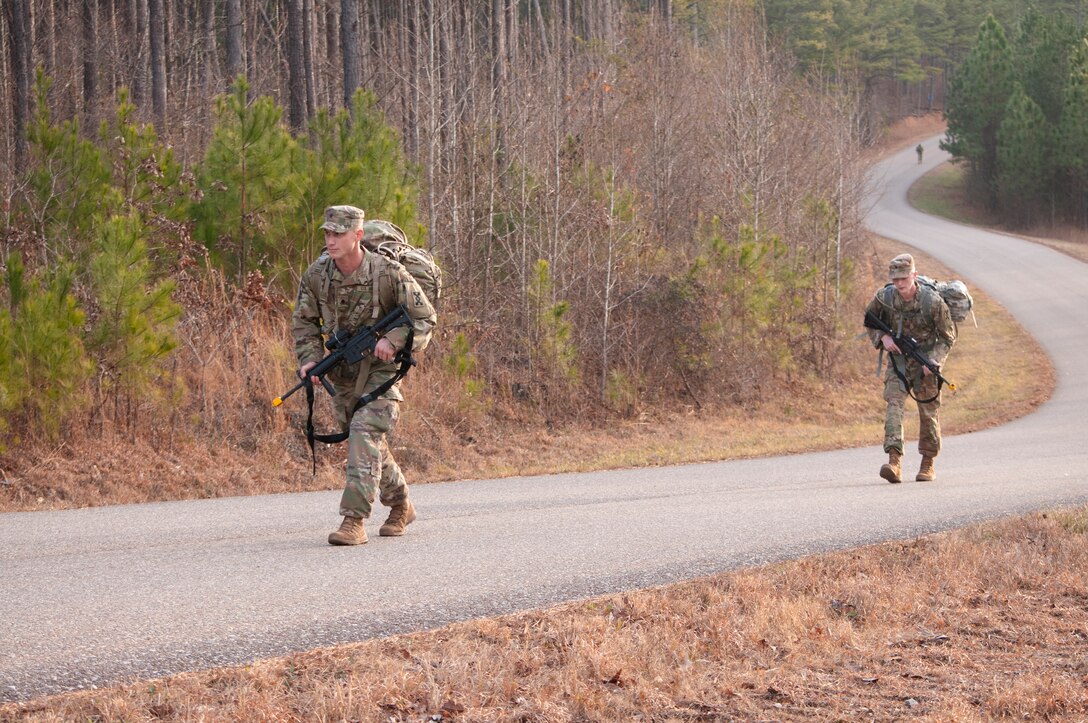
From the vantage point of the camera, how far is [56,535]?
7703 millimetres

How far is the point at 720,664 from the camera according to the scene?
17.3ft

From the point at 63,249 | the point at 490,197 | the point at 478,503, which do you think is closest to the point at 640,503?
the point at 478,503

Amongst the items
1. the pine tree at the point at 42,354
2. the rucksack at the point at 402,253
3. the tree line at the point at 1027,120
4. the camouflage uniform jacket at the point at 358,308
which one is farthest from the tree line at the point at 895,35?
the camouflage uniform jacket at the point at 358,308

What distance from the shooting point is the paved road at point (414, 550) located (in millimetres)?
5250

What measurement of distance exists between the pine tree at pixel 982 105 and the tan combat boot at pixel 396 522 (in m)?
54.7

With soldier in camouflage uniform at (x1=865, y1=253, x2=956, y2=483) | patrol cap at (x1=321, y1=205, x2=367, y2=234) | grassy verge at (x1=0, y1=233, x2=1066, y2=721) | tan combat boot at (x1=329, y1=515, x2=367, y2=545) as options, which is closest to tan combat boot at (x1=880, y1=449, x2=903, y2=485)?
soldier in camouflage uniform at (x1=865, y1=253, x2=956, y2=483)

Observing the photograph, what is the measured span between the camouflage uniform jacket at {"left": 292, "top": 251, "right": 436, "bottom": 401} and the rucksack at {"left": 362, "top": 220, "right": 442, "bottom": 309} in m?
0.15

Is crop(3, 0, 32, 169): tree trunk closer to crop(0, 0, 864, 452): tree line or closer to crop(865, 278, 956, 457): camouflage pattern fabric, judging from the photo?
crop(0, 0, 864, 452): tree line

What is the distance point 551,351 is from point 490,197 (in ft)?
9.00

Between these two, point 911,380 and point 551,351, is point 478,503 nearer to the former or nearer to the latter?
point 911,380

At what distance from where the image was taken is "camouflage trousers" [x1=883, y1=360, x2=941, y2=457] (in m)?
10.9

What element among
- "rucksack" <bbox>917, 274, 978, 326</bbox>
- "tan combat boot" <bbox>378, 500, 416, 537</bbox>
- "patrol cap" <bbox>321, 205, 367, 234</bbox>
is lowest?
"tan combat boot" <bbox>378, 500, 416, 537</bbox>

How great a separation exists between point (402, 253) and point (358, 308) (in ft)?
1.55

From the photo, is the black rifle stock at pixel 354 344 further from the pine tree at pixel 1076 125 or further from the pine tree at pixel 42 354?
the pine tree at pixel 1076 125
